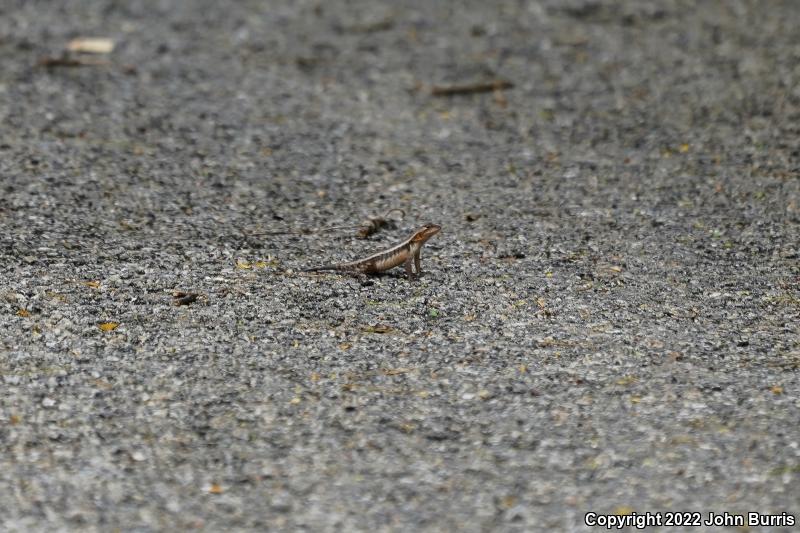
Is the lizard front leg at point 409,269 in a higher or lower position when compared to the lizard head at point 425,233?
lower

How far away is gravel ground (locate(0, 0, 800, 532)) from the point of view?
3986 millimetres

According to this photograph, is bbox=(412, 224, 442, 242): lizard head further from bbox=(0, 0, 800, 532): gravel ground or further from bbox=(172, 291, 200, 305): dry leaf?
bbox=(172, 291, 200, 305): dry leaf

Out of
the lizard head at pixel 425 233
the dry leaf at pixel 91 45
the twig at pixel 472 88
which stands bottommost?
the twig at pixel 472 88

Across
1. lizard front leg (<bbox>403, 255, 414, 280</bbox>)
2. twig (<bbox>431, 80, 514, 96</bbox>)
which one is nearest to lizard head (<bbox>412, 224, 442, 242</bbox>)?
lizard front leg (<bbox>403, 255, 414, 280</bbox>)

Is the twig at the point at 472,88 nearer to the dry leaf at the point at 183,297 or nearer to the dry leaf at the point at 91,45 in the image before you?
the dry leaf at the point at 91,45

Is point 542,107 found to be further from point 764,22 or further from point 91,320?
point 91,320

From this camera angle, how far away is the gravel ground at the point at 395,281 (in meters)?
3.99

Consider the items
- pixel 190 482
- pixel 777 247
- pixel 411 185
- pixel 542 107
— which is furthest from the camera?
pixel 542 107

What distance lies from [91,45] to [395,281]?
5.68 meters

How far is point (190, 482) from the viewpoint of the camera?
3.95 m

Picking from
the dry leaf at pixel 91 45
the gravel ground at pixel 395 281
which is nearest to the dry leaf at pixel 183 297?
the gravel ground at pixel 395 281

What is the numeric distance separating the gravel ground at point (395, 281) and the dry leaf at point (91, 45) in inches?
6.6

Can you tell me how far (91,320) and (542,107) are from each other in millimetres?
5031

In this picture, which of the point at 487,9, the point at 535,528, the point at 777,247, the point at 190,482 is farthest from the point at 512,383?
the point at 487,9
